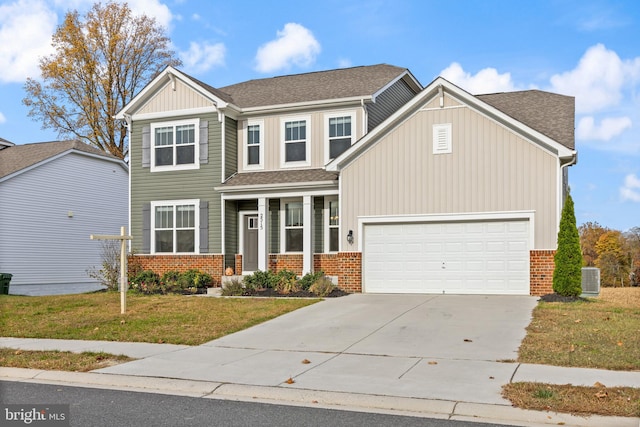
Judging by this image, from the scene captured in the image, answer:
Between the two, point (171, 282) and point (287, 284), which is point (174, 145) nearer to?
point (171, 282)

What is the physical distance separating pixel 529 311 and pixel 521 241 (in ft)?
12.1

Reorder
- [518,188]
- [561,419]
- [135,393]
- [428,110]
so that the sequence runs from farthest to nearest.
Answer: [428,110]
[518,188]
[135,393]
[561,419]

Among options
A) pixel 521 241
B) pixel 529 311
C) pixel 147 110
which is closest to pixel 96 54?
pixel 147 110

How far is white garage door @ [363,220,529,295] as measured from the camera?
690 inches

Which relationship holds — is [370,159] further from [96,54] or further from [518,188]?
[96,54]

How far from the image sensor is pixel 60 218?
29.2 metres

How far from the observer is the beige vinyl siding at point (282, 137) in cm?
2139

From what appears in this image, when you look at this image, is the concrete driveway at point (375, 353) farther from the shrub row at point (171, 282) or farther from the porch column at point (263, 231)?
the shrub row at point (171, 282)

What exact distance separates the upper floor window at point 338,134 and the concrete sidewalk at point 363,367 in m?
8.35

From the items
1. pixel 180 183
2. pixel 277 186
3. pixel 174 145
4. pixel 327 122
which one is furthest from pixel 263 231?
pixel 174 145

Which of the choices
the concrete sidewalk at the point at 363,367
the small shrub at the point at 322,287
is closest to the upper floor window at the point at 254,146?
the small shrub at the point at 322,287

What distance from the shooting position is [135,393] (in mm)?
8094

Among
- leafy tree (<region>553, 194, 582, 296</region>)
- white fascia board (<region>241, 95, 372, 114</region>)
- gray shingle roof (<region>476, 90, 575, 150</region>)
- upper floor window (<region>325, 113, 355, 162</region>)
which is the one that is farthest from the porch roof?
leafy tree (<region>553, 194, 582, 296</region>)

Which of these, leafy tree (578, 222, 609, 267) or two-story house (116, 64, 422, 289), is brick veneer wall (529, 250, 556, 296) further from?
leafy tree (578, 222, 609, 267)
